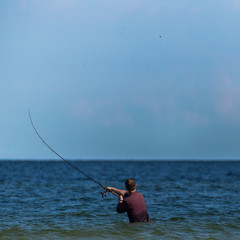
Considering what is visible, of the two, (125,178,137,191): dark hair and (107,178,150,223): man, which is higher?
(125,178,137,191): dark hair

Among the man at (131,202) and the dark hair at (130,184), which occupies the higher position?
the dark hair at (130,184)

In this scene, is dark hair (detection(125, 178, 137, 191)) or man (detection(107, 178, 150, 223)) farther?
man (detection(107, 178, 150, 223))

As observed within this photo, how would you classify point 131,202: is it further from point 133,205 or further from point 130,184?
point 130,184

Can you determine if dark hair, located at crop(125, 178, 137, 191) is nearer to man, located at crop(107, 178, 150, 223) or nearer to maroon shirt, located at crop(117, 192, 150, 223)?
man, located at crop(107, 178, 150, 223)

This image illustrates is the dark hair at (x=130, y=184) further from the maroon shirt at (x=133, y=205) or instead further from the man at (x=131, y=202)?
the maroon shirt at (x=133, y=205)

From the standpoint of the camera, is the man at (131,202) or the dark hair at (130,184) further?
the man at (131,202)

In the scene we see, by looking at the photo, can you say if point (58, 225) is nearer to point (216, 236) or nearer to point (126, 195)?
point (126, 195)

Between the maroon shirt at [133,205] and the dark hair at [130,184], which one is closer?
the dark hair at [130,184]

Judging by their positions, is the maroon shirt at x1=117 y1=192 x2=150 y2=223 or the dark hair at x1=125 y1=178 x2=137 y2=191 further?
the maroon shirt at x1=117 y1=192 x2=150 y2=223

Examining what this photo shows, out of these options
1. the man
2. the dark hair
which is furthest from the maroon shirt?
the dark hair

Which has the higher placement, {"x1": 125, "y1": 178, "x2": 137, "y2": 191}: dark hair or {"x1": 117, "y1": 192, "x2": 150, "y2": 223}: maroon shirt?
{"x1": 125, "y1": 178, "x2": 137, "y2": 191}: dark hair

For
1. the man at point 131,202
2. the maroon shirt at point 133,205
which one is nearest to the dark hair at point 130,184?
the man at point 131,202

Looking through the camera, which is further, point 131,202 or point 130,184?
point 131,202

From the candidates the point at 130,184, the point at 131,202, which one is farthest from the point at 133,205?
the point at 130,184
